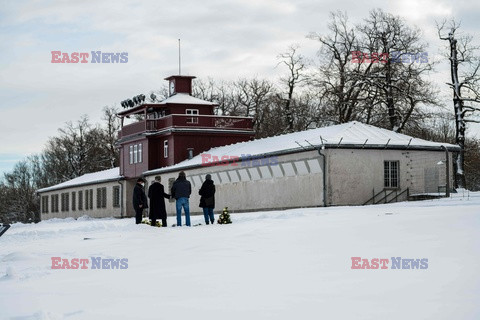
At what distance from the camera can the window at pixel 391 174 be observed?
3120cm

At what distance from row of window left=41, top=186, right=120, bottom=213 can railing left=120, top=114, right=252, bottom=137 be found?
6.21 meters

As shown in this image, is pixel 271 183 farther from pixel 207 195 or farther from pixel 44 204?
pixel 44 204

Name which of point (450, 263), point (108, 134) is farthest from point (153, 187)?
point (108, 134)

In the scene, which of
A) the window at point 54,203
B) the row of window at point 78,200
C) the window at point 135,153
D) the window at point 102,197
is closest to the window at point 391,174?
the window at point 135,153

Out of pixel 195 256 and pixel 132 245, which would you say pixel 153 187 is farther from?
pixel 195 256

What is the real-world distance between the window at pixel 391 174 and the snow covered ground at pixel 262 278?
14607 mm

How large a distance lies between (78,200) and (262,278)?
50689mm

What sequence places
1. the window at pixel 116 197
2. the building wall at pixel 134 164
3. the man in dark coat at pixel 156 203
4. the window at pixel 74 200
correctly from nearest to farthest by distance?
the man in dark coat at pixel 156 203
the building wall at pixel 134 164
the window at pixel 116 197
the window at pixel 74 200

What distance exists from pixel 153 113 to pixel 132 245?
35.0m

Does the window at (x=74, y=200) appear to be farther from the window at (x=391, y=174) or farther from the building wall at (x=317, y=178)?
the window at (x=391, y=174)

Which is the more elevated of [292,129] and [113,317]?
[292,129]

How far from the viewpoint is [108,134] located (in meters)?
76.1

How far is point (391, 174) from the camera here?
31.4m
